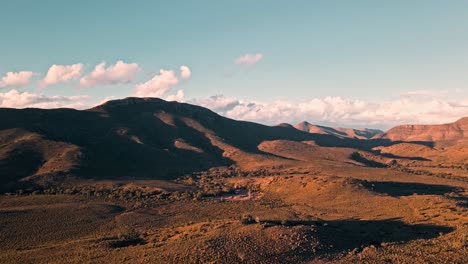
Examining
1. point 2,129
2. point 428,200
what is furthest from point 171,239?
point 2,129

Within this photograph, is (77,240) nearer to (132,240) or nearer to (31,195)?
(132,240)

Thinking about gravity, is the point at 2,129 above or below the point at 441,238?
above

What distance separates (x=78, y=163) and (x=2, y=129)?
58574 mm

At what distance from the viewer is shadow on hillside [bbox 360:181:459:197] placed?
125125 millimetres

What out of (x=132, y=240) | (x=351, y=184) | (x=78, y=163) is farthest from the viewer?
(x=78, y=163)

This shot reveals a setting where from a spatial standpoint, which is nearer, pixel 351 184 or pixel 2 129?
pixel 351 184

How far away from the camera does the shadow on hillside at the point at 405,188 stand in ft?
411

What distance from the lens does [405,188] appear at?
134625 mm

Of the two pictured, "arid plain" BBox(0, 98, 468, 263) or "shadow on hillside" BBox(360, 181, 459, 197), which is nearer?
"arid plain" BBox(0, 98, 468, 263)

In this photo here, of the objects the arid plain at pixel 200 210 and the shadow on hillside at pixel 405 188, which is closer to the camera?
the arid plain at pixel 200 210

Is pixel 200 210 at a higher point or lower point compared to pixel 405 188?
lower

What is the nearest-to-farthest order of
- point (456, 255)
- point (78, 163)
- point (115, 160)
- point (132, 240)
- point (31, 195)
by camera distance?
point (456, 255)
point (132, 240)
point (31, 195)
point (78, 163)
point (115, 160)

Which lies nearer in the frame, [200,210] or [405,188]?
→ [200,210]

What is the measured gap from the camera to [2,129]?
185 metres
